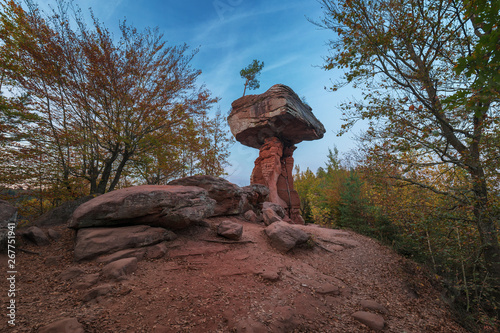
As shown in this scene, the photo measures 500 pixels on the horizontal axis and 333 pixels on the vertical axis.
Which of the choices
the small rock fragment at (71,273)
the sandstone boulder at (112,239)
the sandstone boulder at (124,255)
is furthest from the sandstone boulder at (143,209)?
the small rock fragment at (71,273)

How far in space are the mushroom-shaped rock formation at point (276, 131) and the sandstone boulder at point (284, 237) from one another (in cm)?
764

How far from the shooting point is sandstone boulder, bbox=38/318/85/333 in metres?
2.45

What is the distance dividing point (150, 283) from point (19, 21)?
9909 mm

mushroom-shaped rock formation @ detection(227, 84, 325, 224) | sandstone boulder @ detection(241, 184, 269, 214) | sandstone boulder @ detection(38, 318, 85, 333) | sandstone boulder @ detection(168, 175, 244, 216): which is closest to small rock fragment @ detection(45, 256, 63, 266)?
sandstone boulder @ detection(38, 318, 85, 333)

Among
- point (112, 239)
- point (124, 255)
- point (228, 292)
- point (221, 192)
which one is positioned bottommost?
point (228, 292)

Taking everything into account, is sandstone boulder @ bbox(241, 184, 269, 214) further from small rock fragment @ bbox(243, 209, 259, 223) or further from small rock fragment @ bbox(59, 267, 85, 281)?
small rock fragment @ bbox(59, 267, 85, 281)

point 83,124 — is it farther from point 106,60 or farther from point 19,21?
point 19,21

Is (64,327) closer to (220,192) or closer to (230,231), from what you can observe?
(230,231)

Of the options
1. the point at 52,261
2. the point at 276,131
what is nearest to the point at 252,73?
the point at 276,131

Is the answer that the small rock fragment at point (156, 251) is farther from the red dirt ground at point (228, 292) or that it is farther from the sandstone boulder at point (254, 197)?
the sandstone boulder at point (254, 197)

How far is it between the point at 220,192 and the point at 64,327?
5.66 m

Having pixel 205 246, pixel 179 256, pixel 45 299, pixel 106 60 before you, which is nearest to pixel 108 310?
pixel 45 299

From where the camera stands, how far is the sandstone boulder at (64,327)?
8.04 ft

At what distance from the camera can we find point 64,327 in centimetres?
250
